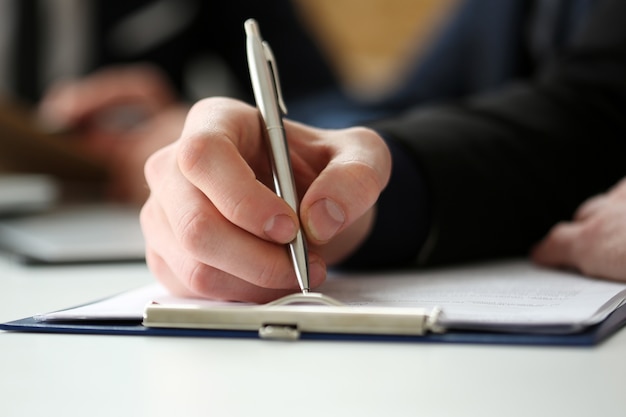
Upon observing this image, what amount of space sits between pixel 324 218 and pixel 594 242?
201 mm

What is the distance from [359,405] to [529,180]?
395 millimetres

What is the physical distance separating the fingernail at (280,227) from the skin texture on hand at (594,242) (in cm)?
21

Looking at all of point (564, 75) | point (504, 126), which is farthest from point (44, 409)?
point (564, 75)

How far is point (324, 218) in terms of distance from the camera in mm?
424

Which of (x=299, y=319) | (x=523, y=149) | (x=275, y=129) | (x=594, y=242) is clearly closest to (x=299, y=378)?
(x=299, y=319)

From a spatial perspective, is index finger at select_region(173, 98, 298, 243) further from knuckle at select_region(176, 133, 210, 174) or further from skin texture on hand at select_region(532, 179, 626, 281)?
skin texture on hand at select_region(532, 179, 626, 281)

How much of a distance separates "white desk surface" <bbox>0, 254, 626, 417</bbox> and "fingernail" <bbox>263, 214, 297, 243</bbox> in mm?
61

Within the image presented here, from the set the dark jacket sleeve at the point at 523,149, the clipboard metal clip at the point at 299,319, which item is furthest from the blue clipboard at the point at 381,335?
the dark jacket sleeve at the point at 523,149

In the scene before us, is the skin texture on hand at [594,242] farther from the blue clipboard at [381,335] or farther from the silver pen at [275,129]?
the silver pen at [275,129]

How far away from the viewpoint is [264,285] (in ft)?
1.38

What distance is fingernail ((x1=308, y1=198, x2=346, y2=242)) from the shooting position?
16.6 inches

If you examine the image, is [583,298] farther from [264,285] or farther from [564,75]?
[564,75]

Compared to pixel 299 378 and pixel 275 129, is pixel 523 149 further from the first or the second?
pixel 299 378

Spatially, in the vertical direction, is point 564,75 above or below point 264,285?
above
